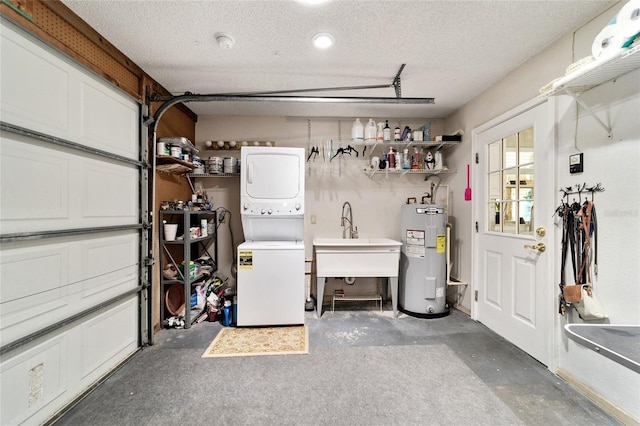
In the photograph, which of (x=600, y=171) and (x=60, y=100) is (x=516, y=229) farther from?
(x=60, y=100)

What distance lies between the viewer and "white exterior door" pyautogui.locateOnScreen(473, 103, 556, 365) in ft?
6.30

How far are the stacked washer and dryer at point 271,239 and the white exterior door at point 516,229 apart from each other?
6.30 feet

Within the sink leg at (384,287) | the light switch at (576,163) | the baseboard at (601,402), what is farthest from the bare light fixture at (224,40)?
the baseboard at (601,402)

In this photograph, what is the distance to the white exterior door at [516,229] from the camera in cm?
192

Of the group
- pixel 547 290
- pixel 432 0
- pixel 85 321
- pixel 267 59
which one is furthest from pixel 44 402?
pixel 547 290

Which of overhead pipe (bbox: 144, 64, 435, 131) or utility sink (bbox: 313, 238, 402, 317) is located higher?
overhead pipe (bbox: 144, 64, 435, 131)

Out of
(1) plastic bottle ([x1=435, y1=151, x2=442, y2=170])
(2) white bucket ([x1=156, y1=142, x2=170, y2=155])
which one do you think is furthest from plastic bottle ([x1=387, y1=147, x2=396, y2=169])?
(2) white bucket ([x1=156, y1=142, x2=170, y2=155])

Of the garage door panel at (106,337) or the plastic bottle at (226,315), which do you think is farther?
the plastic bottle at (226,315)

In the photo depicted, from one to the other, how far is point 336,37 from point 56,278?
7.82ft

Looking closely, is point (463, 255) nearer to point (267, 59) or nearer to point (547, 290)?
point (547, 290)

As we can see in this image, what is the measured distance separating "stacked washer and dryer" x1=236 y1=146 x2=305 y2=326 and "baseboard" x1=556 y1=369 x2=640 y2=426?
6.91 feet

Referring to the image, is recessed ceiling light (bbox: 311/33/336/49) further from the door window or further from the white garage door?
the door window

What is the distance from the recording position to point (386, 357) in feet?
6.70

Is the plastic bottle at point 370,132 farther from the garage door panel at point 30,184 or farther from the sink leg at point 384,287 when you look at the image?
the garage door panel at point 30,184
